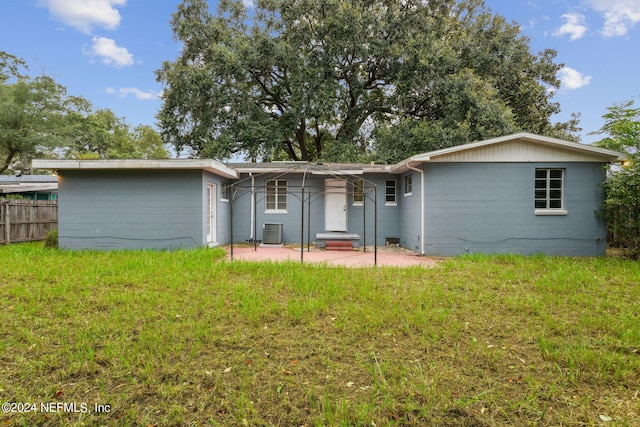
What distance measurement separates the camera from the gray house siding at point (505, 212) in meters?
8.95

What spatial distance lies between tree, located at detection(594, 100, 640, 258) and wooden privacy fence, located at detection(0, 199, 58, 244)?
17.5 metres

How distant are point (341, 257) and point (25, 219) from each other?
10975 millimetres

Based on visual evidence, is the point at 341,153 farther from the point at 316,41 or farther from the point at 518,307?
the point at 518,307

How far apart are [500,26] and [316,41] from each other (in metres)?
9.22

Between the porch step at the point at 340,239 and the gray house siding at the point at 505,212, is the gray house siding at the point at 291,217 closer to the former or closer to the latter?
the porch step at the point at 340,239

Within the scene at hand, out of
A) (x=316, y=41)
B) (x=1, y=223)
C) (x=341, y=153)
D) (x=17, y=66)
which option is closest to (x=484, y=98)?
(x=341, y=153)

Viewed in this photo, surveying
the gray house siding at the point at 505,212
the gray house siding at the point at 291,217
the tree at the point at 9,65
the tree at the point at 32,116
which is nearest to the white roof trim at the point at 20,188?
the tree at the point at 32,116

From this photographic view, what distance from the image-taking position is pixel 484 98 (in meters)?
14.2

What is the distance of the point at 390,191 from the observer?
1191cm

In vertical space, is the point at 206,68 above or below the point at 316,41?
below

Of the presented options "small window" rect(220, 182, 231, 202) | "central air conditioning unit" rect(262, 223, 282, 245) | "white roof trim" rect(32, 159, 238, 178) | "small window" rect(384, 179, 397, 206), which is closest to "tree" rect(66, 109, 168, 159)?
"white roof trim" rect(32, 159, 238, 178)

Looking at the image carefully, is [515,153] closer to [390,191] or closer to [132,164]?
[390,191]

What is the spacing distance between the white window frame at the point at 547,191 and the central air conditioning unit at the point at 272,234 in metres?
7.71

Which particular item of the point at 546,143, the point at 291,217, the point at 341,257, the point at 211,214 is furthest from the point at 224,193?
the point at 546,143
